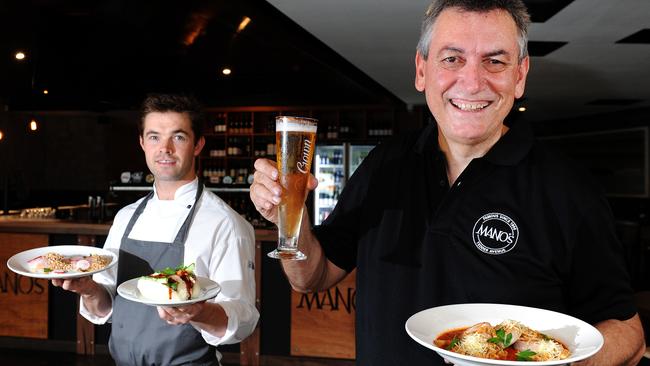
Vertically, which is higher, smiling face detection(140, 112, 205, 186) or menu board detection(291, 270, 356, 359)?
smiling face detection(140, 112, 205, 186)

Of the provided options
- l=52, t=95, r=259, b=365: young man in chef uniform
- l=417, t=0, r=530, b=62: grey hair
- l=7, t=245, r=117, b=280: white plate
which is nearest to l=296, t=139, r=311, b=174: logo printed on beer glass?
l=417, t=0, r=530, b=62: grey hair

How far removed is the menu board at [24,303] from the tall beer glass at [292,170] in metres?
4.38

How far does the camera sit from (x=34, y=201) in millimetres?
10086

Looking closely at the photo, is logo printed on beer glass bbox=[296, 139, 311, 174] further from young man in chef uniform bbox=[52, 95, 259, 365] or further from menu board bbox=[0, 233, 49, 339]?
menu board bbox=[0, 233, 49, 339]

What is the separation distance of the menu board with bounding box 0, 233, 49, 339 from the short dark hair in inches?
128

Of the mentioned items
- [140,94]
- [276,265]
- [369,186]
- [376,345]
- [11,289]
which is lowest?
[11,289]

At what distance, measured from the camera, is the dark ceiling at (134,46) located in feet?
13.4

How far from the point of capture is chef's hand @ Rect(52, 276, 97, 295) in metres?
1.96

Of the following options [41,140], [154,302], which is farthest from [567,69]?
[41,140]

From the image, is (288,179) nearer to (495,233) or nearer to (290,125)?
(290,125)

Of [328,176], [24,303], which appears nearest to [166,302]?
[24,303]

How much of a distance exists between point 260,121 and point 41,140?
15.3 ft

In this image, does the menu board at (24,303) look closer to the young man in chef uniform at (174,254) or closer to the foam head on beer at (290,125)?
the young man in chef uniform at (174,254)

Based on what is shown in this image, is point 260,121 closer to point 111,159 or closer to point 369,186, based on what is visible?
point 111,159
